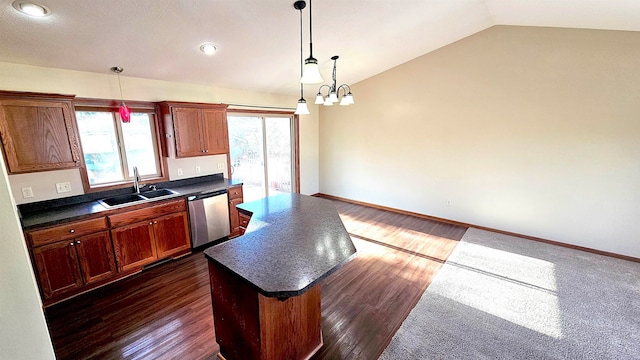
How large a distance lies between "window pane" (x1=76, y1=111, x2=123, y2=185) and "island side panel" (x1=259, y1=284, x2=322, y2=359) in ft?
9.68

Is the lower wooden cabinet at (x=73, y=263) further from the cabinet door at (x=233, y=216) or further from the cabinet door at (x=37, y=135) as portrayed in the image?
the cabinet door at (x=233, y=216)

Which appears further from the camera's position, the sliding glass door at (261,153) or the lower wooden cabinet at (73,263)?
the sliding glass door at (261,153)

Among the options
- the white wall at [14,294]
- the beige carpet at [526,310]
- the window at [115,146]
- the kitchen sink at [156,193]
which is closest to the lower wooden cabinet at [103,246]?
the kitchen sink at [156,193]

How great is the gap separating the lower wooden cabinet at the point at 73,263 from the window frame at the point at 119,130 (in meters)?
0.75

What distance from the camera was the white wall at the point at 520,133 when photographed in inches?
126

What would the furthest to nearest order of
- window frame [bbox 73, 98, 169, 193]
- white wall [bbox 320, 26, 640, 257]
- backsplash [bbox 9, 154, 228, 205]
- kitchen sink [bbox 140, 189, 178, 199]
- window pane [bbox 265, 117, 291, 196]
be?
1. window pane [bbox 265, 117, 291, 196]
2. kitchen sink [bbox 140, 189, 178, 199]
3. white wall [bbox 320, 26, 640, 257]
4. window frame [bbox 73, 98, 169, 193]
5. backsplash [bbox 9, 154, 228, 205]

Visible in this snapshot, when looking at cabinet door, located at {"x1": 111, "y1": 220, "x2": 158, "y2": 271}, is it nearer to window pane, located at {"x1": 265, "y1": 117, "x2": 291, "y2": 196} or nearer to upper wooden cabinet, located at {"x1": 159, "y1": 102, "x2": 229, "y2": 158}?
upper wooden cabinet, located at {"x1": 159, "y1": 102, "x2": 229, "y2": 158}

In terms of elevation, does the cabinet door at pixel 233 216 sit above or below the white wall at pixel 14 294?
below

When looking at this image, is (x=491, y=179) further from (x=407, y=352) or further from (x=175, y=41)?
(x=175, y=41)

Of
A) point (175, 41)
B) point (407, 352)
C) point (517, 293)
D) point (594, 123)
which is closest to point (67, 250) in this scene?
point (175, 41)

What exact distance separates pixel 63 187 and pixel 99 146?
1.93 ft

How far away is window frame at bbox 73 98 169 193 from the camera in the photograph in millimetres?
2888

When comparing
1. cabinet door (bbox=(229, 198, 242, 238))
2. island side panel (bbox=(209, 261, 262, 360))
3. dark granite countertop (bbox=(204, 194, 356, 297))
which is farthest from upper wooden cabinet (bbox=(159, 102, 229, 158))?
island side panel (bbox=(209, 261, 262, 360))

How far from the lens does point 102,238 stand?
105 inches
